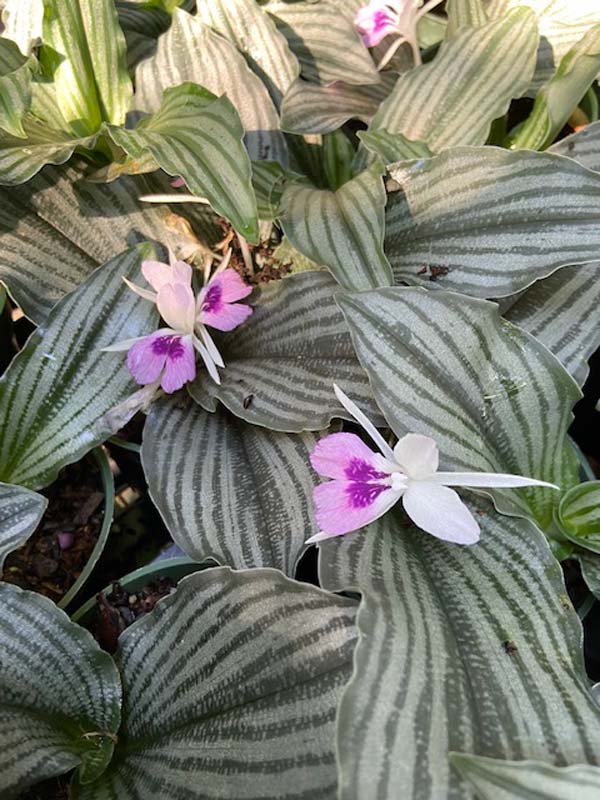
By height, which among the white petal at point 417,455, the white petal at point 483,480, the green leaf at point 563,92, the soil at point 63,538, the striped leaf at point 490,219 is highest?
the green leaf at point 563,92

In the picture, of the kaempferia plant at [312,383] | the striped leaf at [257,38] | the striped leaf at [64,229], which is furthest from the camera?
the striped leaf at [257,38]

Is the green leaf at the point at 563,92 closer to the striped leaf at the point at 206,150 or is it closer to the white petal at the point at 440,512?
the striped leaf at the point at 206,150

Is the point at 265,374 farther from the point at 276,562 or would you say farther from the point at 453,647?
the point at 453,647

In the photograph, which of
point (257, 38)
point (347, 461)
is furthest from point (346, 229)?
point (257, 38)

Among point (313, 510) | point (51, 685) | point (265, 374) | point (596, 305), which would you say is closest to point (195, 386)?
point (265, 374)

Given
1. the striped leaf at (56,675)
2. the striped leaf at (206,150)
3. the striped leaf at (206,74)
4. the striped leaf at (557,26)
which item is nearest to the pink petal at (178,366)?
the striped leaf at (206,150)

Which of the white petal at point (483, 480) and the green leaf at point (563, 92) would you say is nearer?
the white petal at point (483, 480)
